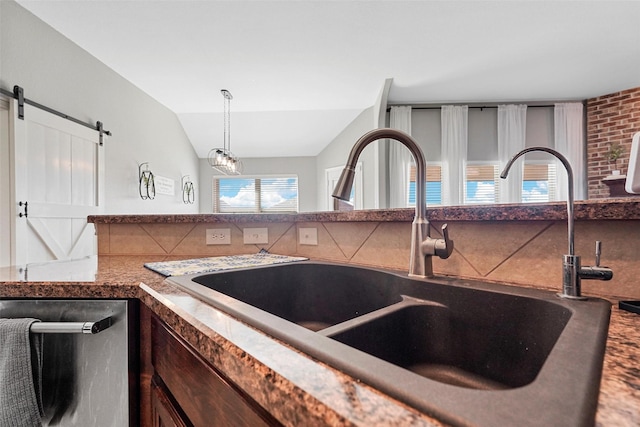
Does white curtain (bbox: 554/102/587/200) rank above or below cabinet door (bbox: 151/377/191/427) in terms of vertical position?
above

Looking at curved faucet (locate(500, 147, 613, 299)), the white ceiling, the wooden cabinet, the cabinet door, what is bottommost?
→ the cabinet door

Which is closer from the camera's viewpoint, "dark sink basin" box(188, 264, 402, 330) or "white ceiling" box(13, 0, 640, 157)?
"dark sink basin" box(188, 264, 402, 330)

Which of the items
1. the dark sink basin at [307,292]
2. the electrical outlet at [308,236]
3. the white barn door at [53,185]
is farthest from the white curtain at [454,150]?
the white barn door at [53,185]

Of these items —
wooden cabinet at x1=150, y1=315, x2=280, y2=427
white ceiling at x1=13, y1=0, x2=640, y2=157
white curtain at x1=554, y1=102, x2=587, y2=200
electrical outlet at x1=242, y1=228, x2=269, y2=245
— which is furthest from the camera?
white curtain at x1=554, y1=102, x2=587, y2=200

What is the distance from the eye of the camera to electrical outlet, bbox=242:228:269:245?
1.37 metres

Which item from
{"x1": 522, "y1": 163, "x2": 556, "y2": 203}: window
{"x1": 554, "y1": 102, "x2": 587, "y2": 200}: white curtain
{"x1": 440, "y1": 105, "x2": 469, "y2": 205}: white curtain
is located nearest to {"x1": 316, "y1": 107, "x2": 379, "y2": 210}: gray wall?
{"x1": 440, "y1": 105, "x2": 469, "y2": 205}: white curtain

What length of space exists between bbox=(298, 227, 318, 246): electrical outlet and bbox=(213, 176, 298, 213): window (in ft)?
14.8

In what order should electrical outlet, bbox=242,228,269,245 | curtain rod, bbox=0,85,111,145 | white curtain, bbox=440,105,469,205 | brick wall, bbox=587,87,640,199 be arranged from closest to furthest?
electrical outlet, bbox=242,228,269,245, curtain rod, bbox=0,85,111,145, brick wall, bbox=587,87,640,199, white curtain, bbox=440,105,469,205

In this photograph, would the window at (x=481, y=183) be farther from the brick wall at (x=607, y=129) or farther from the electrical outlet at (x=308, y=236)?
the electrical outlet at (x=308, y=236)

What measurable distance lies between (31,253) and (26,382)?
2266 millimetres

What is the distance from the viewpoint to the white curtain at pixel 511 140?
4.14 meters

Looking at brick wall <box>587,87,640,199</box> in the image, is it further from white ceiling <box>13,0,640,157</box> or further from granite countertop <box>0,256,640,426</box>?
granite countertop <box>0,256,640,426</box>

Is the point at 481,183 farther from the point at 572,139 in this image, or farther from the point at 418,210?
the point at 418,210

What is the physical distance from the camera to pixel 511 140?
13.8 feet
